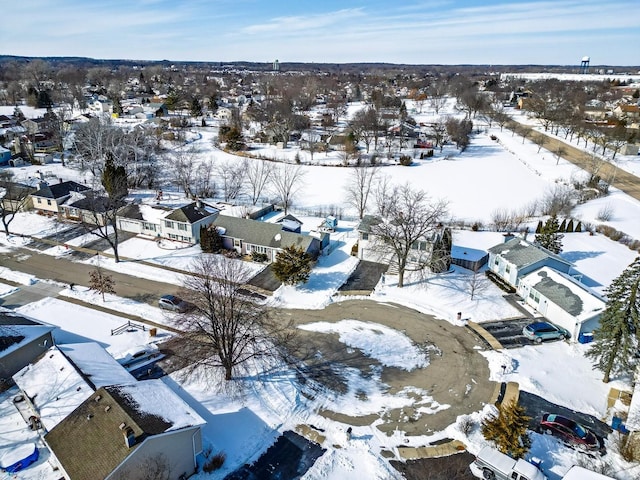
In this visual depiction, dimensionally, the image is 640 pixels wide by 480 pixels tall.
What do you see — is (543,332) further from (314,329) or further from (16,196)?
(16,196)

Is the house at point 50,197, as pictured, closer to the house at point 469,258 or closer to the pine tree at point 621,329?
the house at point 469,258

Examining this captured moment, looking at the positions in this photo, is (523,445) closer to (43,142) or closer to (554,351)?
(554,351)

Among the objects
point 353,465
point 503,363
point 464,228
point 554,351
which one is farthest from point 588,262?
point 353,465

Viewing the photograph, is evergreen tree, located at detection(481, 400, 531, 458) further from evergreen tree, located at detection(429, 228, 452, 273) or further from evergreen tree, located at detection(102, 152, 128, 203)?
evergreen tree, located at detection(102, 152, 128, 203)

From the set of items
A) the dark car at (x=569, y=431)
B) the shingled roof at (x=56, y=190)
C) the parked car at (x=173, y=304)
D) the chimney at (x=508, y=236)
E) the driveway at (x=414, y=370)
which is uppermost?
the shingled roof at (x=56, y=190)

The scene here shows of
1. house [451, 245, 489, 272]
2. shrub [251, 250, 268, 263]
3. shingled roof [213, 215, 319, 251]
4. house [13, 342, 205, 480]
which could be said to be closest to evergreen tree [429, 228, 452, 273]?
house [451, 245, 489, 272]

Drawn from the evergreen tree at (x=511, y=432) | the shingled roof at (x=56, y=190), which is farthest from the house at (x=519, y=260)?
the shingled roof at (x=56, y=190)

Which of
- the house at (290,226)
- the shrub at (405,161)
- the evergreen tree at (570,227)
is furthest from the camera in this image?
the shrub at (405,161)
